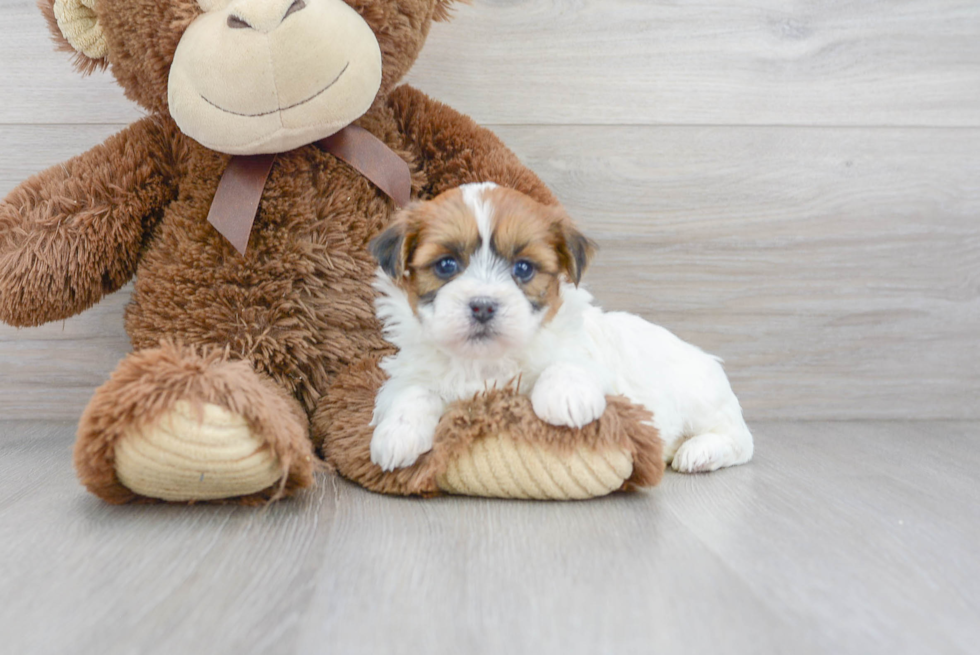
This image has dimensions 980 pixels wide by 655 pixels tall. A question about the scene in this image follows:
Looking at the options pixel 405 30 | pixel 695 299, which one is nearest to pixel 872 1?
pixel 695 299

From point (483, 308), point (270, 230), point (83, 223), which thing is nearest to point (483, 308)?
point (483, 308)

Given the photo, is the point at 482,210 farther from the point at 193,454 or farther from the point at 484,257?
the point at 193,454

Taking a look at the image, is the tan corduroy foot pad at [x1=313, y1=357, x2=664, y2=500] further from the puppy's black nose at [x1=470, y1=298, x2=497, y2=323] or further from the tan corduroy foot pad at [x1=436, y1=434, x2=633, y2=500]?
the puppy's black nose at [x1=470, y1=298, x2=497, y2=323]

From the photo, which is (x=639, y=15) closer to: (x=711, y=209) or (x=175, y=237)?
(x=711, y=209)

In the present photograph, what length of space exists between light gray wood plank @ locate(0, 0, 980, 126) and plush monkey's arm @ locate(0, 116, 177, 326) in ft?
1.39

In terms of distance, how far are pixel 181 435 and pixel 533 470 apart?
1.71 feet

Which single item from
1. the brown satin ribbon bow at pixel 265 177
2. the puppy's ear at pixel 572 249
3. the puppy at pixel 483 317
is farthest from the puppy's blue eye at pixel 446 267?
the brown satin ribbon bow at pixel 265 177

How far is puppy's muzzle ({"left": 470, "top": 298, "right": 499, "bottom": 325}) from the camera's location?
120cm

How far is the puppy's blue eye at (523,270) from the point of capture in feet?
4.23

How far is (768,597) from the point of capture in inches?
36.0

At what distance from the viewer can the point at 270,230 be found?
1483mm

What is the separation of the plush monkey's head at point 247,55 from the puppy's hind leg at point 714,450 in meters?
0.91

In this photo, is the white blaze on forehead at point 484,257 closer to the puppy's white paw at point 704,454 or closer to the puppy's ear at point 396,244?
the puppy's ear at point 396,244

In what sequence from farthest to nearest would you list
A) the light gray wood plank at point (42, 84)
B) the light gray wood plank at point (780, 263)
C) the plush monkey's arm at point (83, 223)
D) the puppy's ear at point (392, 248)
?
the light gray wood plank at point (780, 263)
the light gray wood plank at point (42, 84)
the plush monkey's arm at point (83, 223)
the puppy's ear at point (392, 248)
